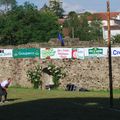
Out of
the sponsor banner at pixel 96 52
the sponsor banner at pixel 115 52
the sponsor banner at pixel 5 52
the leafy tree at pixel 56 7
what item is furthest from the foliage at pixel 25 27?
the leafy tree at pixel 56 7

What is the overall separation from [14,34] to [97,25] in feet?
180

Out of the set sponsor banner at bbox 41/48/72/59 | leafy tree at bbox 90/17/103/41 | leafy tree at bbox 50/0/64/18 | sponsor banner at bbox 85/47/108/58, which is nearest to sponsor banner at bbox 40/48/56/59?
sponsor banner at bbox 41/48/72/59

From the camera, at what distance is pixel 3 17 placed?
89062 mm

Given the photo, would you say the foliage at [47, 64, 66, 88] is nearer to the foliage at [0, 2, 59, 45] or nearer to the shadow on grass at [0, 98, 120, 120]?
the shadow on grass at [0, 98, 120, 120]

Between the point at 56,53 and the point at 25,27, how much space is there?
36564mm

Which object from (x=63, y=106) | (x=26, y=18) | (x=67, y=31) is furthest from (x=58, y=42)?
(x=67, y=31)

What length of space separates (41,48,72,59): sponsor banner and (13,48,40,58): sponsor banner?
2.12 feet

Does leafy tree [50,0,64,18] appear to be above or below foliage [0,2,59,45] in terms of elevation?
above

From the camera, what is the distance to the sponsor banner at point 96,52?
148 ft

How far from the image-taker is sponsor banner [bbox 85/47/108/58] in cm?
4519

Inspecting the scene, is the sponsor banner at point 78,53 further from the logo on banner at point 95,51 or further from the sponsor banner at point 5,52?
the sponsor banner at point 5,52

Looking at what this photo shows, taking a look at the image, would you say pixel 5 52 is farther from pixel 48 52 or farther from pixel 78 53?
pixel 78 53

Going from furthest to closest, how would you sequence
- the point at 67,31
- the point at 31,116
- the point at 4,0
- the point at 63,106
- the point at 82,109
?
the point at 67,31 < the point at 4,0 < the point at 63,106 < the point at 82,109 < the point at 31,116

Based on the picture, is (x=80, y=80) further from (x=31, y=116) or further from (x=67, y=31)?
(x=67, y=31)
